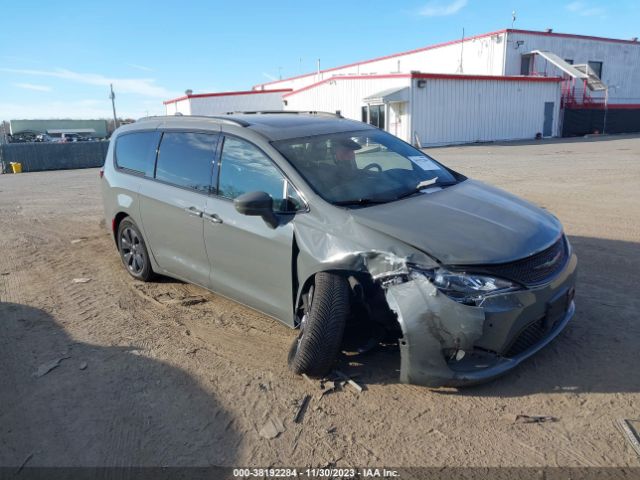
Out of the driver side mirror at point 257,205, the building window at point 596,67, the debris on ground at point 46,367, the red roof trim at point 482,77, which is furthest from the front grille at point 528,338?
the building window at point 596,67

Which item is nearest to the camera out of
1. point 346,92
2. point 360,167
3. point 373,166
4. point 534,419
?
point 534,419

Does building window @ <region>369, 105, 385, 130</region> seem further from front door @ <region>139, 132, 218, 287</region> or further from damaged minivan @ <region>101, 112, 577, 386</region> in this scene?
front door @ <region>139, 132, 218, 287</region>

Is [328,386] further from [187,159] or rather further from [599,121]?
[599,121]

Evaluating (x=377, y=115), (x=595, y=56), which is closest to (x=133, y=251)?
(x=377, y=115)

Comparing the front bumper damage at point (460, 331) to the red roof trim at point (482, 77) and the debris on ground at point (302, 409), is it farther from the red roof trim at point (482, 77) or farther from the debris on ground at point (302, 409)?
the red roof trim at point (482, 77)

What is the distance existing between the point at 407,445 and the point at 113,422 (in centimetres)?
182


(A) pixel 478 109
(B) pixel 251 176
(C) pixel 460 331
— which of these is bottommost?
(C) pixel 460 331

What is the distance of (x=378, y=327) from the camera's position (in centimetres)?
358

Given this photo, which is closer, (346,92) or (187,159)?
(187,159)

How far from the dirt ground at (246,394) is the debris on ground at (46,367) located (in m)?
0.02

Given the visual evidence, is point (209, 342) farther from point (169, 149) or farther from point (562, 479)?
point (562, 479)

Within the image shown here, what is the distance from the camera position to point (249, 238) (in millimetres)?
3953

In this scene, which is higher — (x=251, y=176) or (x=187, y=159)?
(x=187, y=159)

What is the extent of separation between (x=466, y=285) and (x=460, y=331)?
0.28 metres
